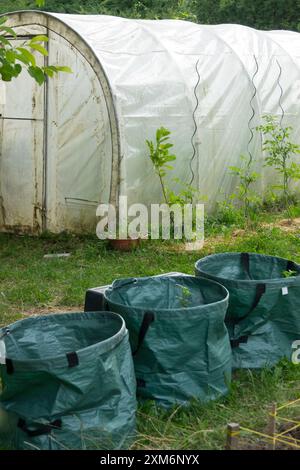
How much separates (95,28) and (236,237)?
3.14 m

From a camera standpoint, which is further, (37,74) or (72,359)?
(37,74)

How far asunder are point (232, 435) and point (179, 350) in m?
0.85

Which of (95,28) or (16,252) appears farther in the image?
(95,28)

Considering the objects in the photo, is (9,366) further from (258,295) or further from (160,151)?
(160,151)

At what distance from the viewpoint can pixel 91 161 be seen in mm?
8461

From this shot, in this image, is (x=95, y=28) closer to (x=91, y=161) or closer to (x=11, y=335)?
(x=91, y=161)

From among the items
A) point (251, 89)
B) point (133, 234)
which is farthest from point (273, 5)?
point (133, 234)

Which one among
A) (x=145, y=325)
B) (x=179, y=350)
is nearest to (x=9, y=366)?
(x=145, y=325)

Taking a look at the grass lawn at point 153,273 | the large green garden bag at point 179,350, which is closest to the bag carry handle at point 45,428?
the grass lawn at point 153,273

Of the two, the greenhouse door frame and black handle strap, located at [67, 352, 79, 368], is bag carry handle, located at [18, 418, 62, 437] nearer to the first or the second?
black handle strap, located at [67, 352, 79, 368]

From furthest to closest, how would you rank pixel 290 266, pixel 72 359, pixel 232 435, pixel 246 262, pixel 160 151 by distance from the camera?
pixel 160 151
pixel 246 262
pixel 290 266
pixel 72 359
pixel 232 435

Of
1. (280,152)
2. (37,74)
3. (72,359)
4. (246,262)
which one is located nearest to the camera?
(72,359)

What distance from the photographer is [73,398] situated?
11.4ft

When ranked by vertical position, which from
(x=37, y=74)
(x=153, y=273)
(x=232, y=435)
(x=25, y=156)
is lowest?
(x=153, y=273)
